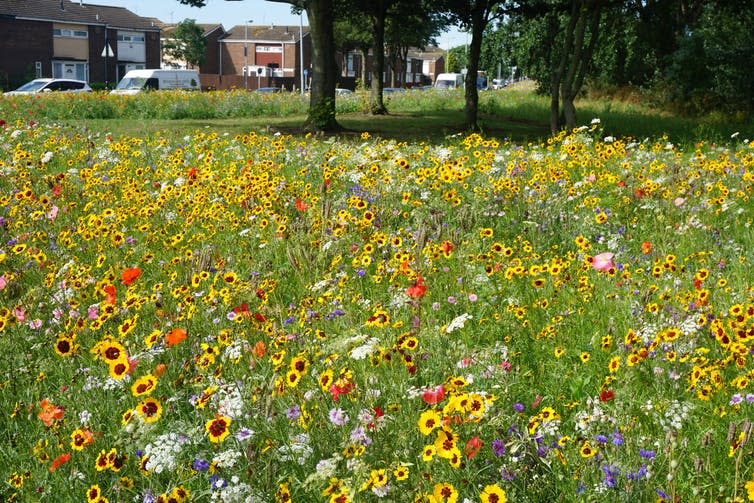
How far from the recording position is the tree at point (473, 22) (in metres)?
19.5

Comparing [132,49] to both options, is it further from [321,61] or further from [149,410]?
[149,410]

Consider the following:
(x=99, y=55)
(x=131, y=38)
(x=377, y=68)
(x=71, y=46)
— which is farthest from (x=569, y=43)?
(x=131, y=38)

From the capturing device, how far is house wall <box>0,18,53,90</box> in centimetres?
5981

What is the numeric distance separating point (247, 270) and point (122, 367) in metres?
2.36

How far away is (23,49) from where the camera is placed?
60.9m

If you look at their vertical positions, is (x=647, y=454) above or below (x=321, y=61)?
below

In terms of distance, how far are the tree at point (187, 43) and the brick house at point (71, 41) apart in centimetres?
740

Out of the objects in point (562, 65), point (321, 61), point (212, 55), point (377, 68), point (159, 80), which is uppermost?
point (212, 55)

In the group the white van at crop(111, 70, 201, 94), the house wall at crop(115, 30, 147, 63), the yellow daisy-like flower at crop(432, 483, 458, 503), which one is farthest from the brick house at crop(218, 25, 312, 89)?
the yellow daisy-like flower at crop(432, 483, 458, 503)

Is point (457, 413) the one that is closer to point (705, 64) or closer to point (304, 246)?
point (304, 246)

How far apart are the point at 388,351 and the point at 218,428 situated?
2.19ft

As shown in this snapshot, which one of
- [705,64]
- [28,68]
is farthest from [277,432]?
[28,68]

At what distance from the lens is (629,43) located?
34.0 meters

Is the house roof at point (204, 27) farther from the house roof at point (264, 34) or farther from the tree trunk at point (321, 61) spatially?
the tree trunk at point (321, 61)
